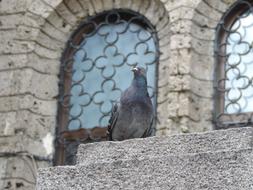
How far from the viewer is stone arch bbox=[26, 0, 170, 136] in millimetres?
8062

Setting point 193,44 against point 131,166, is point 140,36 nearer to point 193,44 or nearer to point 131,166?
point 193,44

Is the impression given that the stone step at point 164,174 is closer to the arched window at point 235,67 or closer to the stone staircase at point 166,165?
the stone staircase at point 166,165

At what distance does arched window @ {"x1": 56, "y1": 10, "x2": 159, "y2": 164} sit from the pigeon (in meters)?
3.07

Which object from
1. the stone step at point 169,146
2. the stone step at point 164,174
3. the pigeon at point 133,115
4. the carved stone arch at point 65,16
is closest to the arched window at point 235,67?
the carved stone arch at point 65,16

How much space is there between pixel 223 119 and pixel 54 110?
174cm

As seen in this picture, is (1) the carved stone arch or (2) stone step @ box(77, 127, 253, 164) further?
(1) the carved stone arch

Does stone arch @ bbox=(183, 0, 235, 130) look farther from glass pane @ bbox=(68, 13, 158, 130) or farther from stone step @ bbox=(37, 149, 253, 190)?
stone step @ bbox=(37, 149, 253, 190)

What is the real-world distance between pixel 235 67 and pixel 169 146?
13.7 ft

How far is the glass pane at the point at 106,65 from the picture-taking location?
26.1ft

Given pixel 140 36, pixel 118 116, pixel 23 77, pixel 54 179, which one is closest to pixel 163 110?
pixel 140 36

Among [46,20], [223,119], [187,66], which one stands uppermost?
[46,20]

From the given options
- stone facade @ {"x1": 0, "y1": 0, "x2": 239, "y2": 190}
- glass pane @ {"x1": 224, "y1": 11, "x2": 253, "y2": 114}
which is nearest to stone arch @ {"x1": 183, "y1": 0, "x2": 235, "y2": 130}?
stone facade @ {"x1": 0, "y1": 0, "x2": 239, "y2": 190}

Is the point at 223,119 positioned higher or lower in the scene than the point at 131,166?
higher

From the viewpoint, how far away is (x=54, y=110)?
8.02 metres
